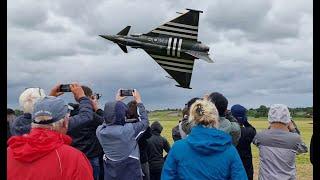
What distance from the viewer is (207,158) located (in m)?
4.81

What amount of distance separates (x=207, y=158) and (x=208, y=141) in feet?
0.56

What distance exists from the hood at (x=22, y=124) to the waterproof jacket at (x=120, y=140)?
4.23 feet

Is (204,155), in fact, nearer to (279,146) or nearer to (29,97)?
(29,97)

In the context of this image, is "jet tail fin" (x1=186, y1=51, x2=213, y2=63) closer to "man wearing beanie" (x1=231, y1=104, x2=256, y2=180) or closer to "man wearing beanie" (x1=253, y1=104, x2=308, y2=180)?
"man wearing beanie" (x1=231, y1=104, x2=256, y2=180)

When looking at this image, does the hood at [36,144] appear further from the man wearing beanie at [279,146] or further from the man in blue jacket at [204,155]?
the man wearing beanie at [279,146]

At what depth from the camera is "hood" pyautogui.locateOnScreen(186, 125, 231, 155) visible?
15.6 ft

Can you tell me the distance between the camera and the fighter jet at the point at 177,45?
9195mm

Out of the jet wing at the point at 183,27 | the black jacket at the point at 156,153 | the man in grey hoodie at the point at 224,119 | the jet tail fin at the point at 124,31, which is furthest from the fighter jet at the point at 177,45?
the man in grey hoodie at the point at 224,119

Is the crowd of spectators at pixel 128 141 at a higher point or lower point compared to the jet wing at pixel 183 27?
lower

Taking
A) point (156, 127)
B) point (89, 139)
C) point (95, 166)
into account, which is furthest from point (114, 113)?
point (156, 127)

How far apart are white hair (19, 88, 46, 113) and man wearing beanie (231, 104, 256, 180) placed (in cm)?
328

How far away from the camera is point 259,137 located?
7242 millimetres

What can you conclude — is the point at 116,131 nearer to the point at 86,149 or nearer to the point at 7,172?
the point at 86,149
